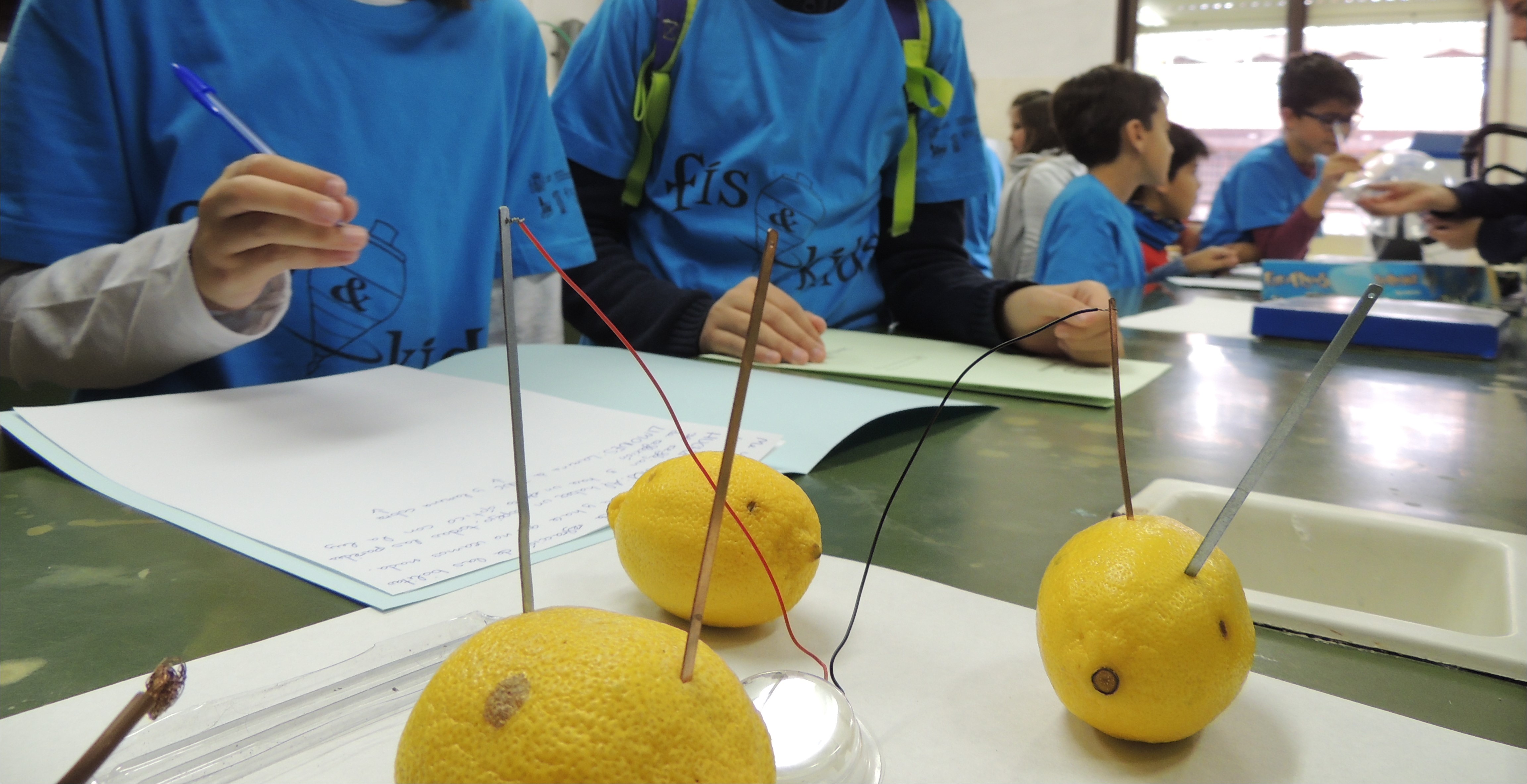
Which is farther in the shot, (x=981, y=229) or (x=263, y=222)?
(x=981, y=229)

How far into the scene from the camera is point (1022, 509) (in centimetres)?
49

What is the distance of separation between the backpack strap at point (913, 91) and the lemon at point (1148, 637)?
99cm

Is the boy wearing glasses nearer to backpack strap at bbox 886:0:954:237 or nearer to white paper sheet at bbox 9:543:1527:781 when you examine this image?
backpack strap at bbox 886:0:954:237

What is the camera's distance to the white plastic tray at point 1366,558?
17.2 inches

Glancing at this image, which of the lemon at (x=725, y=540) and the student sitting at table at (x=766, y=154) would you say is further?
the student sitting at table at (x=766, y=154)

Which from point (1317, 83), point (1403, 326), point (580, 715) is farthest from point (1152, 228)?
point (580, 715)

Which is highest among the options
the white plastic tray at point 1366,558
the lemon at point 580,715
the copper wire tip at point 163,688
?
the copper wire tip at point 163,688

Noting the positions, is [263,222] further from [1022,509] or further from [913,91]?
[913,91]

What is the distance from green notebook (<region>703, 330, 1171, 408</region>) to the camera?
768mm

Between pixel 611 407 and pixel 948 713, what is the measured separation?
419 millimetres

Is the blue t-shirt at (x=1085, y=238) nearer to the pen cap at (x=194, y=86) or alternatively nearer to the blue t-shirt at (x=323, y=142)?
the blue t-shirt at (x=323, y=142)

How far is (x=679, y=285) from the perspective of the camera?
1091 millimetres

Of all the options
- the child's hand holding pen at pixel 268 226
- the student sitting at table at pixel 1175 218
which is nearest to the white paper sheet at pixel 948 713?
the child's hand holding pen at pixel 268 226

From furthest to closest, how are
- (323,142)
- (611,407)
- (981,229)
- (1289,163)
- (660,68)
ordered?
1. (1289,163)
2. (981,229)
3. (660,68)
4. (323,142)
5. (611,407)
